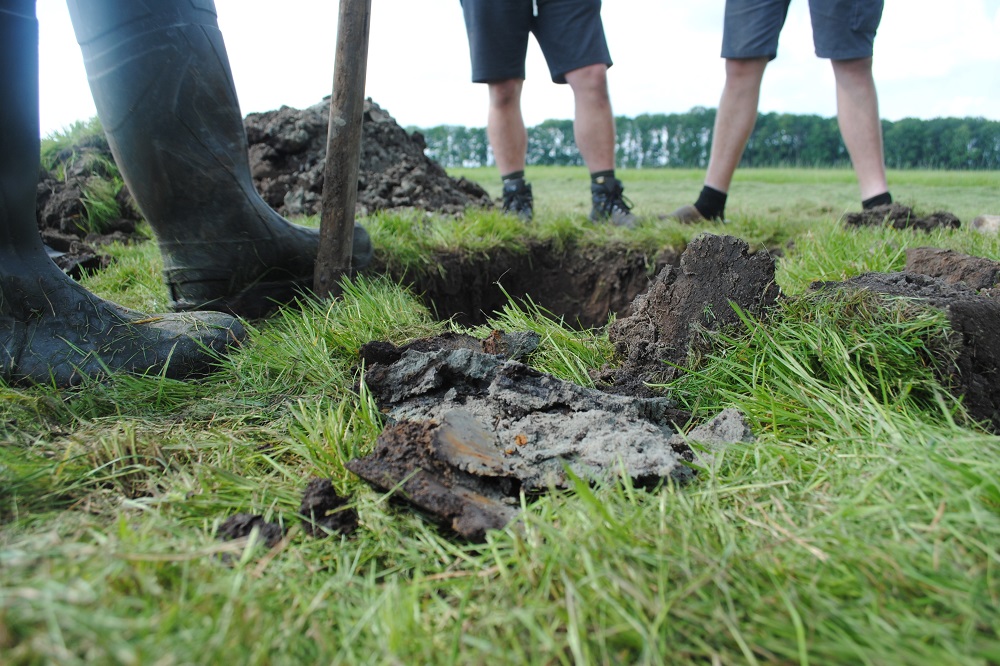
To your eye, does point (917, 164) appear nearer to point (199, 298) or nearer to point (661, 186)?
point (661, 186)

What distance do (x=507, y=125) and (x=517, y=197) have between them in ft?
1.55

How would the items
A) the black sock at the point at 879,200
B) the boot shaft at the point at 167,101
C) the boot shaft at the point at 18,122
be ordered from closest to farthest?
the boot shaft at the point at 18,122 < the boot shaft at the point at 167,101 < the black sock at the point at 879,200

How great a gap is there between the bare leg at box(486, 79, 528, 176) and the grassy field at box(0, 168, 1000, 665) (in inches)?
101

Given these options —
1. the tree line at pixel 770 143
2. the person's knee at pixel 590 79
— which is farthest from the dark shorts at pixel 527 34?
the tree line at pixel 770 143

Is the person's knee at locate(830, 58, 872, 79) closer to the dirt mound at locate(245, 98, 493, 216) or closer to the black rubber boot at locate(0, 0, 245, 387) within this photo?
the dirt mound at locate(245, 98, 493, 216)

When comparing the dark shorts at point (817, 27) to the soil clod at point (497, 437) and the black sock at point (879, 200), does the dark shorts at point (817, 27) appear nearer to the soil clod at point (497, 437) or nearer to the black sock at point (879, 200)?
the black sock at point (879, 200)

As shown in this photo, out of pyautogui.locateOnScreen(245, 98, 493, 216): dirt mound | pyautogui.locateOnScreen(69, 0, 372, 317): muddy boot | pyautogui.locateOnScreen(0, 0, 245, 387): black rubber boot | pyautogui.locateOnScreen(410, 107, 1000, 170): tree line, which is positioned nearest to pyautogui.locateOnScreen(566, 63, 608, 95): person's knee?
pyautogui.locateOnScreen(245, 98, 493, 216): dirt mound

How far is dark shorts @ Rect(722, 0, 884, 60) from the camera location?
141 inches

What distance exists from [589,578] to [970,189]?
22.0 feet

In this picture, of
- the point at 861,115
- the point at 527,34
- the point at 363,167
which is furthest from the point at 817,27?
the point at 363,167

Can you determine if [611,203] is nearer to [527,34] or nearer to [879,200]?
[527,34]

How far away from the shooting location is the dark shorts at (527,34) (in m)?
3.86

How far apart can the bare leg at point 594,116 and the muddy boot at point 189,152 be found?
2027 mm

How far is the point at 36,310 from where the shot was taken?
1905 millimetres
